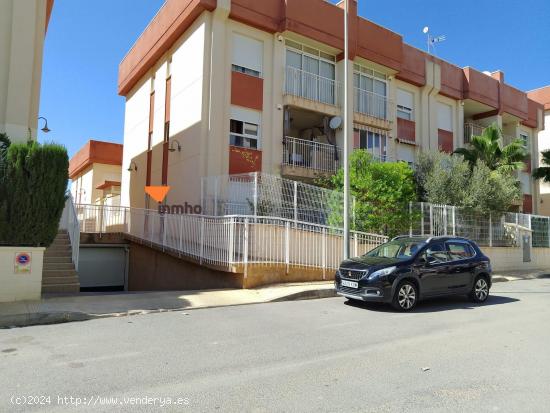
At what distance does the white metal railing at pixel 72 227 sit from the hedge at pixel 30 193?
2.73 meters

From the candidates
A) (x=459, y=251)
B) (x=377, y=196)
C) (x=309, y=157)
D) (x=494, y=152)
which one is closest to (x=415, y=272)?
(x=459, y=251)

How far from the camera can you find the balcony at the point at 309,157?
17938 millimetres

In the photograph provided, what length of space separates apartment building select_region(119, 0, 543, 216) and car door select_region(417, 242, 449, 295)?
340 inches

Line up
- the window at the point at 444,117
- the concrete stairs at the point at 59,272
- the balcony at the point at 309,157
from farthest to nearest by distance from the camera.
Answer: the window at the point at 444,117
the balcony at the point at 309,157
the concrete stairs at the point at 59,272

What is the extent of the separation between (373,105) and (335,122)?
334cm

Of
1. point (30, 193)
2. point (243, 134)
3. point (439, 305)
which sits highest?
Result: point (243, 134)

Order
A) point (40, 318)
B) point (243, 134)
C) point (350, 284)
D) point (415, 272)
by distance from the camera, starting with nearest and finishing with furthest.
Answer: point (40, 318) → point (415, 272) → point (350, 284) → point (243, 134)

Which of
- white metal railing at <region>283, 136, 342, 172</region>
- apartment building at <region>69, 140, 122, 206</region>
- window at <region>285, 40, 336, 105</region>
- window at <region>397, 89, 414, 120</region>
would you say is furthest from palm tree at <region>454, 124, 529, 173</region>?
apartment building at <region>69, 140, 122, 206</region>

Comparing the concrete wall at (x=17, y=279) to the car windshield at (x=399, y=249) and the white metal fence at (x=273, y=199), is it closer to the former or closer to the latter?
the white metal fence at (x=273, y=199)

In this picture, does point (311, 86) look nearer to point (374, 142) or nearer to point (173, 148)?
point (374, 142)

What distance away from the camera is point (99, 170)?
31484 millimetres

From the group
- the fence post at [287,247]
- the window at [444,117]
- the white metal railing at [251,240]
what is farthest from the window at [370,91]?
the fence post at [287,247]

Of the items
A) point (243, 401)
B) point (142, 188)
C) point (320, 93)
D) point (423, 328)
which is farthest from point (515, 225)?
point (243, 401)

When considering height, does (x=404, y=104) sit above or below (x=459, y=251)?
above
